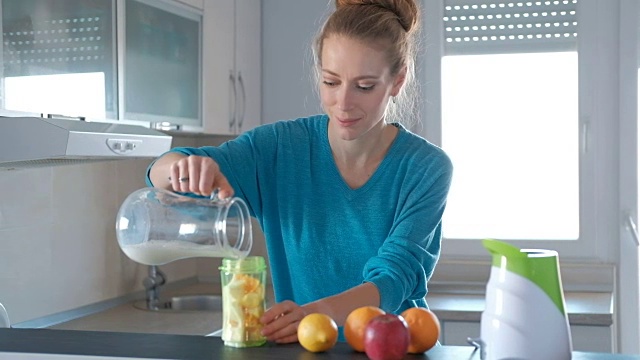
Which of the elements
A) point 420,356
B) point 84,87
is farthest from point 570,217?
point 420,356

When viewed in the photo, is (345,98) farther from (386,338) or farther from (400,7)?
(386,338)

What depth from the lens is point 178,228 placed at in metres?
1.51

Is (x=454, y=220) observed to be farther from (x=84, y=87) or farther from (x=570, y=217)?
(x=84, y=87)

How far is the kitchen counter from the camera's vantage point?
1.53 m

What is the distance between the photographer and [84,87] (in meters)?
2.64

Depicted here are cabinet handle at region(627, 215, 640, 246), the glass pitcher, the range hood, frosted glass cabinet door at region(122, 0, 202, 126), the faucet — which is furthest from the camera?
cabinet handle at region(627, 215, 640, 246)

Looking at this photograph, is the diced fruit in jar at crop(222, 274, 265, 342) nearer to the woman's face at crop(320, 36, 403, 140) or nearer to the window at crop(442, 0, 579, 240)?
the woman's face at crop(320, 36, 403, 140)

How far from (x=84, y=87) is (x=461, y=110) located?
6.35 feet

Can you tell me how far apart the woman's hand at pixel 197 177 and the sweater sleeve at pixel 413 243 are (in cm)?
33

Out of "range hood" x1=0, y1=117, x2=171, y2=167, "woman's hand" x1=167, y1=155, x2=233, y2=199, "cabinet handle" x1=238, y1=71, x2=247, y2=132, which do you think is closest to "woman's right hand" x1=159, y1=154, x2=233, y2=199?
"woman's hand" x1=167, y1=155, x2=233, y2=199

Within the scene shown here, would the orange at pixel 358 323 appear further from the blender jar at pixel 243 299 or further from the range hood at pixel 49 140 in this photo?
the range hood at pixel 49 140

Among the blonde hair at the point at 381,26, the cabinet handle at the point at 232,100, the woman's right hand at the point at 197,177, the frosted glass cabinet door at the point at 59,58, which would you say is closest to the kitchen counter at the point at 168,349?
the woman's right hand at the point at 197,177

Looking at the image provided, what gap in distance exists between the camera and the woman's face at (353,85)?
5.83 ft

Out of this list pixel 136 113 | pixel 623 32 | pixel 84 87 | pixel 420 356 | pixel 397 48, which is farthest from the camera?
pixel 623 32
